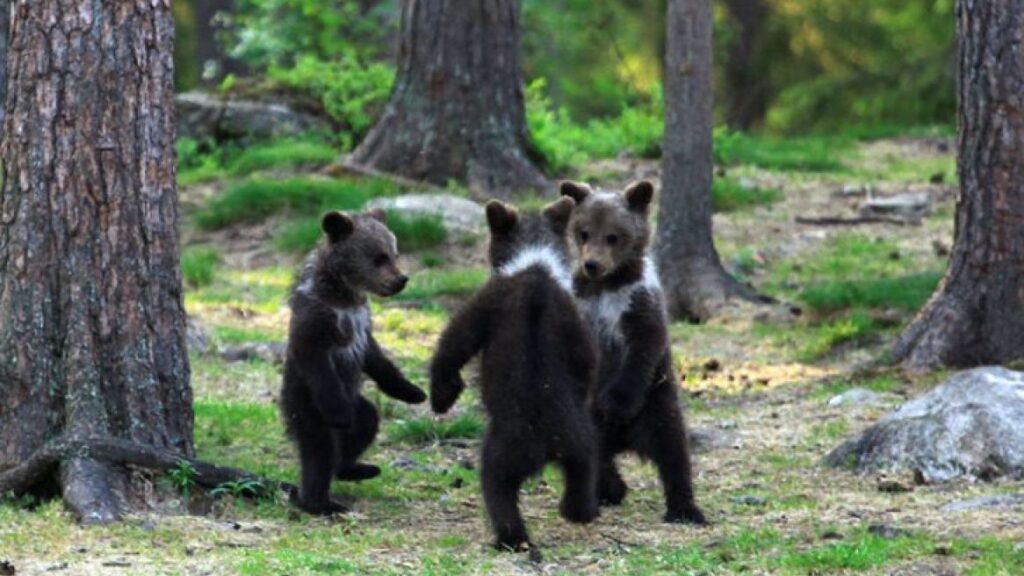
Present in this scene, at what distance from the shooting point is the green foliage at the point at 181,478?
855cm

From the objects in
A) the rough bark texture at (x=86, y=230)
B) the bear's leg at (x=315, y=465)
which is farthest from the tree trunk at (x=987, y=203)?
the rough bark texture at (x=86, y=230)

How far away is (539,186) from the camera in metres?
17.7

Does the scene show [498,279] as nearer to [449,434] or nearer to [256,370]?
[449,434]

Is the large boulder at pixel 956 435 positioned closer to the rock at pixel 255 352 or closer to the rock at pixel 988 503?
the rock at pixel 988 503

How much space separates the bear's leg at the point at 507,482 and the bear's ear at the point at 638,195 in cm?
180

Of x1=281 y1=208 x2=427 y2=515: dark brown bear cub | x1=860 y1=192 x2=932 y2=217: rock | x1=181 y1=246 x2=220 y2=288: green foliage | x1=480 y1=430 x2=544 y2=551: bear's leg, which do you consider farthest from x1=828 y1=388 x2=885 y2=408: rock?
x1=860 y1=192 x2=932 y2=217: rock

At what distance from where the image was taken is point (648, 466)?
10.4 meters

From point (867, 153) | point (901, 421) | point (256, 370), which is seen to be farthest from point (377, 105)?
point (901, 421)

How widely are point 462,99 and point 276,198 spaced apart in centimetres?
192

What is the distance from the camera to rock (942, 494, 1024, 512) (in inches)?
343

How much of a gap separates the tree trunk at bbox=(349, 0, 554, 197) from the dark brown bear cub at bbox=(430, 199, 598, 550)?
903 cm

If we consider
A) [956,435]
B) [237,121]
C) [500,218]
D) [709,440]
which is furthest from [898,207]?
[500,218]

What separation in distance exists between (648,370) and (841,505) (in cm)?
113

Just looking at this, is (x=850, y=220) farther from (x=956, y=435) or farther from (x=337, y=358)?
(x=337, y=358)
